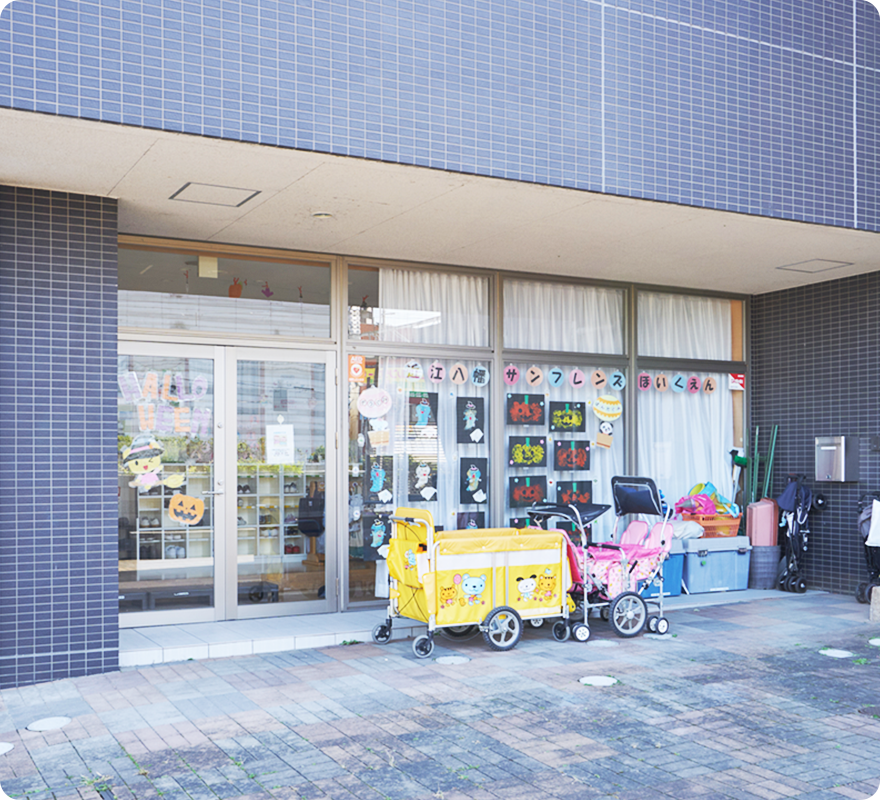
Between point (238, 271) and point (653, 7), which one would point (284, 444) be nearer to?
point (238, 271)

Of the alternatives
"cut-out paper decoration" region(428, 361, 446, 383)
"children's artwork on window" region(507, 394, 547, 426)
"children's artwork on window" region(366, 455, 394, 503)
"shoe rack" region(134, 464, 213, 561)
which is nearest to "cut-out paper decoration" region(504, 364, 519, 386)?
"children's artwork on window" region(507, 394, 547, 426)

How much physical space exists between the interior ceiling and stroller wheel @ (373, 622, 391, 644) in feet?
10.2

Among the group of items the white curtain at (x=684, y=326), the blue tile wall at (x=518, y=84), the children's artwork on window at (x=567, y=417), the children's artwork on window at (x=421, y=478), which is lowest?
the children's artwork on window at (x=421, y=478)

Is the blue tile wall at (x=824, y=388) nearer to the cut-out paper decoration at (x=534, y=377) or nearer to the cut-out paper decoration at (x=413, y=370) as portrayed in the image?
the cut-out paper decoration at (x=534, y=377)

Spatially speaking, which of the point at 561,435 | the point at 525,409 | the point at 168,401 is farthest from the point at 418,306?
the point at 168,401

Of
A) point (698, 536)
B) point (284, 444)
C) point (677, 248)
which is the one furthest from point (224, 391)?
point (698, 536)

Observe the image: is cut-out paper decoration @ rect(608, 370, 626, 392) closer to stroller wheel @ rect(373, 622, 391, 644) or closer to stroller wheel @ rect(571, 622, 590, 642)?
stroller wheel @ rect(571, 622, 590, 642)

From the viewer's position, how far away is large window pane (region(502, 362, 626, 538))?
28.3 ft

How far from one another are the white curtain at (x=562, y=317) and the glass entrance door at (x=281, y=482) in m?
2.03

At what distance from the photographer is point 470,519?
8445 mm

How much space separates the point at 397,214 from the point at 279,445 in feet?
7.49

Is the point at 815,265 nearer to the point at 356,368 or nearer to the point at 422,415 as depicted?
the point at 422,415

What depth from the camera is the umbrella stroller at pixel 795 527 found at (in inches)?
362

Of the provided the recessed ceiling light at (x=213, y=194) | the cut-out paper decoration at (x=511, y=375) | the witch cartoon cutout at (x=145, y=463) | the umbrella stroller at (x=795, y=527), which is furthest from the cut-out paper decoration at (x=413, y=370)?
the umbrella stroller at (x=795, y=527)
